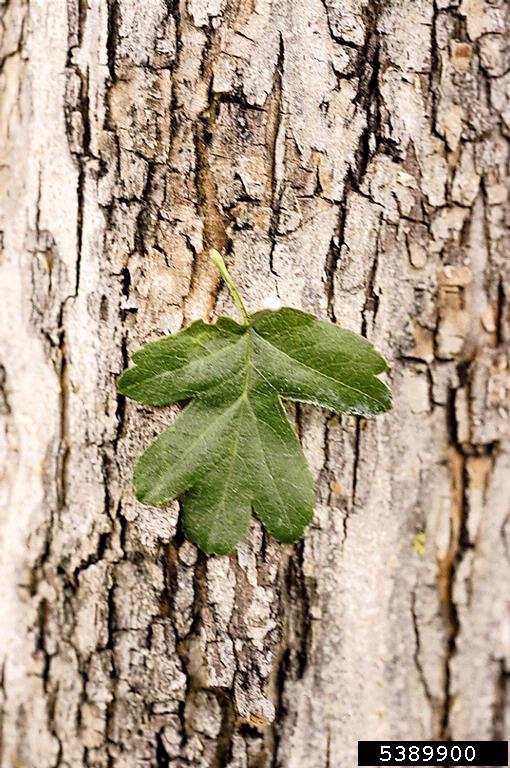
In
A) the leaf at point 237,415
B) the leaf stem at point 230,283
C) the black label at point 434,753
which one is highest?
the leaf stem at point 230,283

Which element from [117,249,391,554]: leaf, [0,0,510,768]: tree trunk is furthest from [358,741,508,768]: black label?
[117,249,391,554]: leaf

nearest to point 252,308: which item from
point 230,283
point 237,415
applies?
point 230,283

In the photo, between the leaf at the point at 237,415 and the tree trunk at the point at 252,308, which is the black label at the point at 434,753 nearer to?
the tree trunk at the point at 252,308

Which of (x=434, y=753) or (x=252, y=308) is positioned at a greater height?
(x=252, y=308)

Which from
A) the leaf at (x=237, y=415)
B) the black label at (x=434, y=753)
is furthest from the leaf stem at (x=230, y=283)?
the black label at (x=434, y=753)

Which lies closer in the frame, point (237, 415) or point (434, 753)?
point (237, 415)

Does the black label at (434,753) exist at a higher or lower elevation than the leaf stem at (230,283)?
lower

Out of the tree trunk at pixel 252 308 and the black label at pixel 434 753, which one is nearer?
the tree trunk at pixel 252 308

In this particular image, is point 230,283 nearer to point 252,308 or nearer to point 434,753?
point 252,308
